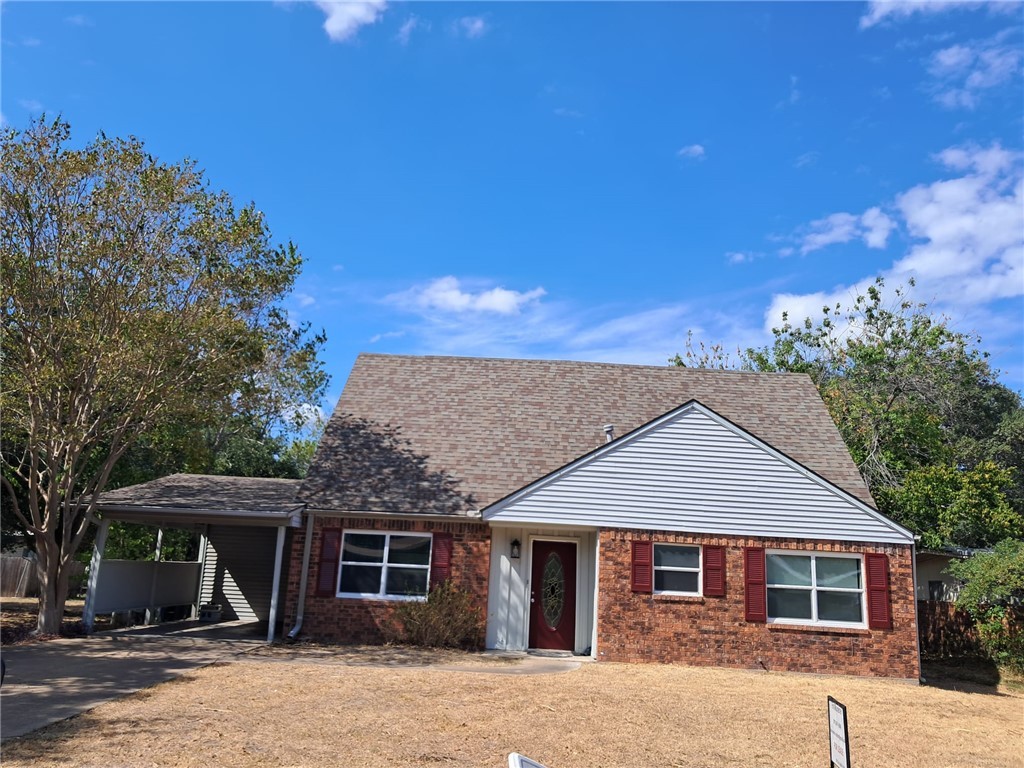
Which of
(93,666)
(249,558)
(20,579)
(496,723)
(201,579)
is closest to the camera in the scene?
(496,723)

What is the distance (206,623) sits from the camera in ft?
63.6

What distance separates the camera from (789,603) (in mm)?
14758

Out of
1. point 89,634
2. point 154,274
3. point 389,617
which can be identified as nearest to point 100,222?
point 154,274

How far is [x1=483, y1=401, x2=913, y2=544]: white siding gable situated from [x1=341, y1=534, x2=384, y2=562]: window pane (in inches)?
95.0

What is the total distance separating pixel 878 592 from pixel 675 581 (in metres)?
3.77

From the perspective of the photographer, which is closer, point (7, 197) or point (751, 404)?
point (7, 197)

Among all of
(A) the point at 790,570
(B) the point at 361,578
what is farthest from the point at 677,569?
(B) the point at 361,578

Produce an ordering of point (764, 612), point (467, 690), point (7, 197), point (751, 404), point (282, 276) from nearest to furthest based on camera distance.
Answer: point (467, 690) < point (7, 197) < point (764, 612) < point (282, 276) < point (751, 404)

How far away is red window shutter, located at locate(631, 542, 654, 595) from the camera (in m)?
14.6

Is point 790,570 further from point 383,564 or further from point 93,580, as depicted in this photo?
point 93,580

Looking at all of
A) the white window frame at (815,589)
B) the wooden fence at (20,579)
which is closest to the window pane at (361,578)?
the white window frame at (815,589)

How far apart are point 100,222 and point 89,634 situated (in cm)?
778

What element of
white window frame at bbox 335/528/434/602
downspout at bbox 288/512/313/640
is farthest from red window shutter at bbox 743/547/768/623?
downspout at bbox 288/512/313/640

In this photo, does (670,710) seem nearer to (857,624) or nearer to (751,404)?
(857,624)
